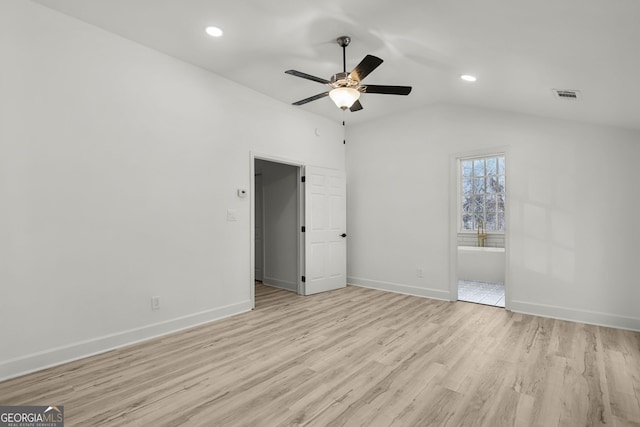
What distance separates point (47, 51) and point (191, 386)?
10.0ft

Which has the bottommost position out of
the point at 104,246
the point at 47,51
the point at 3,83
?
the point at 104,246

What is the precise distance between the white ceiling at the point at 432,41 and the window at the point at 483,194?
3.73 metres

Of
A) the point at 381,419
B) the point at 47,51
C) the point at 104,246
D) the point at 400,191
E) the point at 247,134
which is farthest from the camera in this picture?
the point at 400,191

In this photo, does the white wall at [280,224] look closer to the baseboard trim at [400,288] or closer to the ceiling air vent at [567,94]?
the baseboard trim at [400,288]

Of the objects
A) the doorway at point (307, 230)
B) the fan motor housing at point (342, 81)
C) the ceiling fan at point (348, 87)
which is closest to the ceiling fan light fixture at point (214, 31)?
the ceiling fan at point (348, 87)

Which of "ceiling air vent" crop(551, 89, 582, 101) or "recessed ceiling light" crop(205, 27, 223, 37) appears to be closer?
"recessed ceiling light" crop(205, 27, 223, 37)

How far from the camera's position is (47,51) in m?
2.74

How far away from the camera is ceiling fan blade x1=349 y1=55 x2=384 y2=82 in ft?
8.36

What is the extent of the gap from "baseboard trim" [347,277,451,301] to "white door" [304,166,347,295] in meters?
0.28

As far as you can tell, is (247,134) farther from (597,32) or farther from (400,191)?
(597,32)

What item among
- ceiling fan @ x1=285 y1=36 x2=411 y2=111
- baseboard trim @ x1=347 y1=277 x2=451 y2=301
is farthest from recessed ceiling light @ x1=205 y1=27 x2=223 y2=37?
baseboard trim @ x1=347 y1=277 x2=451 y2=301

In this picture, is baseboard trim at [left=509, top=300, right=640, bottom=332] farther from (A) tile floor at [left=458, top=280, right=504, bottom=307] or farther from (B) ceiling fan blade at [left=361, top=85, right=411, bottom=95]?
(B) ceiling fan blade at [left=361, top=85, right=411, bottom=95]

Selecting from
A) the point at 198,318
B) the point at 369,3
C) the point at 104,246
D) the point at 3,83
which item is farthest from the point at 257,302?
the point at 369,3

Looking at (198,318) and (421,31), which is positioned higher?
(421,31)
